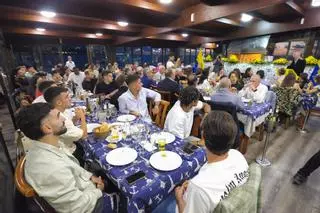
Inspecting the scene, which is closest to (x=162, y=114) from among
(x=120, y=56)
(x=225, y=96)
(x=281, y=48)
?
(x=225, y=96)

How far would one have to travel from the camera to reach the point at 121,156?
→ 1.25m

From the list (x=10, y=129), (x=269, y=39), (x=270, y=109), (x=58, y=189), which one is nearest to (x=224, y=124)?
(x=58, y=189)

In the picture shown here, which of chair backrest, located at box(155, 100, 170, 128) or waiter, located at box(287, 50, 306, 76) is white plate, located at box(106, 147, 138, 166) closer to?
chair backrest, located at box(155, 100, 170, 128)

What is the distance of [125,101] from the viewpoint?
2.35 m

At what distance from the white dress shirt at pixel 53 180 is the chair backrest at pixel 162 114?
151 cm

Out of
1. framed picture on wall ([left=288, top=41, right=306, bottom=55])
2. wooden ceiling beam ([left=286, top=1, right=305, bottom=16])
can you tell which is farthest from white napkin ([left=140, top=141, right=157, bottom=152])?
framed picture on wall ([left=288, top=41, right=306, bottom=55])

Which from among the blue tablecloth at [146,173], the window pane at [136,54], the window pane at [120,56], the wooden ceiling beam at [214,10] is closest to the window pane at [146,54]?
the window pane at [136,54]

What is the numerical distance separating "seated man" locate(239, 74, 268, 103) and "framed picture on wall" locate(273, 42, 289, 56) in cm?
560

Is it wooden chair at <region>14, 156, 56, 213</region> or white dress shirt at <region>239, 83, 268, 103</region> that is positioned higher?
white dress shirt at <region>239, 83, 268, 103</region>

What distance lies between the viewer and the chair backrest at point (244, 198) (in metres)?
0.66

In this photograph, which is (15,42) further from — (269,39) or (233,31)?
(269,39)

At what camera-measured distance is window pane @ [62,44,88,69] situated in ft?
30.8

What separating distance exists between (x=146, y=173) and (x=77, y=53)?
10900 mm

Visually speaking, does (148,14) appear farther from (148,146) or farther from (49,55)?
(49,55)
